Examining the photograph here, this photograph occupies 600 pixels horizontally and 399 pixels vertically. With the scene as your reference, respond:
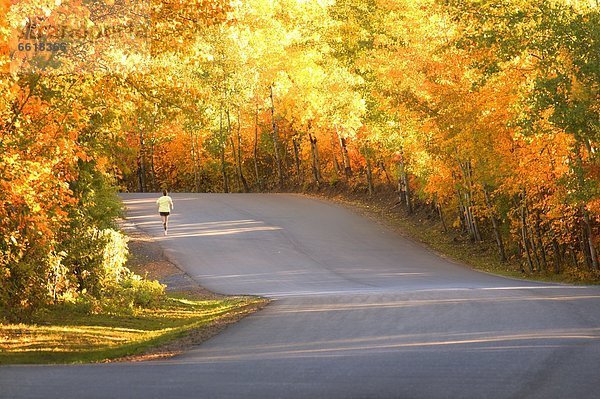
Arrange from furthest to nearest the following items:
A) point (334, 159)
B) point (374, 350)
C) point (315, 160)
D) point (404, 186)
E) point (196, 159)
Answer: point (196, 159)
point (315, 160)
point (334, 159)
point (404, 186)
point (374, 350)

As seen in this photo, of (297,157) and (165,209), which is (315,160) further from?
(165,209)

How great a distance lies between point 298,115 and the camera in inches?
2345

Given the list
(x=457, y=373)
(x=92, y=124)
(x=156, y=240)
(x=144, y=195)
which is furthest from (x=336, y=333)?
(x=144, y=195)

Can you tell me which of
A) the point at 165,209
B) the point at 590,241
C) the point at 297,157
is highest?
the point at 297,157

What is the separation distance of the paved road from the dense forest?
419 centimetres

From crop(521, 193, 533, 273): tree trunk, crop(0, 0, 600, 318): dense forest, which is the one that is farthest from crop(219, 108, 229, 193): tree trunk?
crop(521, 193, 533, 273): tree trunk

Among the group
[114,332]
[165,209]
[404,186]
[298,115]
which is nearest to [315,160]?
[298,115]

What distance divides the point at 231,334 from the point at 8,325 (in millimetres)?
5176

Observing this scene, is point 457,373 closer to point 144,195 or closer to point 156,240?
point 156,240

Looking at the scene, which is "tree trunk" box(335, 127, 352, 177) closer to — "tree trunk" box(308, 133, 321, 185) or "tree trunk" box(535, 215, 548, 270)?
"tree trunk" box(308, 133, 321, 185)

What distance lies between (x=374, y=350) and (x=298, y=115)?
4696cm

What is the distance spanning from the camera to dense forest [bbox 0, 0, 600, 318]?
16312 mm

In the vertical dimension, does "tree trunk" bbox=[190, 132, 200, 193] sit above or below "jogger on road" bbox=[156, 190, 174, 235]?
above

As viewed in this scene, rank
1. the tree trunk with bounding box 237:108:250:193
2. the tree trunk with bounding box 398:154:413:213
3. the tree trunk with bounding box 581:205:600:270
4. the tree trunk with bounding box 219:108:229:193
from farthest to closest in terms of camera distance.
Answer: the tree trunk with bounding box 237:108:250:193, the tree trunk with bounding box 219:108:229:193, the tree trunk with bounding box 398:154:413:213, the tree trunk with bounding box 581:205:600:270
